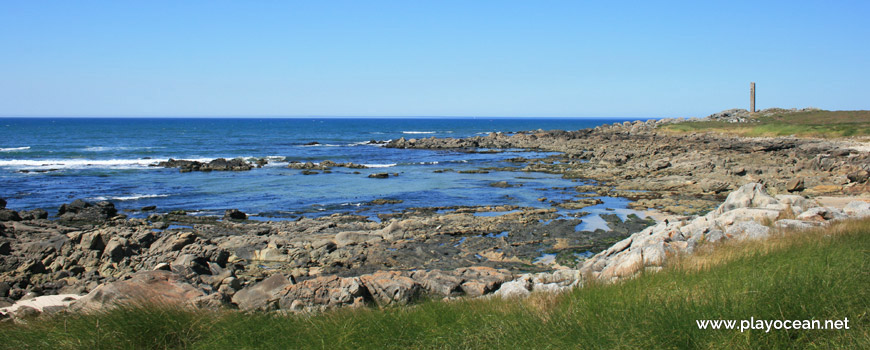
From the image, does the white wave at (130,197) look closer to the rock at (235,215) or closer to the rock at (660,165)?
the rock at (235,215)

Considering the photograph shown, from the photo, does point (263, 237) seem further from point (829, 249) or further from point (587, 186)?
point (587, 186)

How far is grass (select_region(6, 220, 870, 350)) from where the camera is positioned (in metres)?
4.84

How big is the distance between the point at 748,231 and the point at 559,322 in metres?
8.08

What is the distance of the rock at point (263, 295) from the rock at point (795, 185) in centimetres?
2223

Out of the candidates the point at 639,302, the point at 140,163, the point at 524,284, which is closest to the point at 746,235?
the point at 524,284

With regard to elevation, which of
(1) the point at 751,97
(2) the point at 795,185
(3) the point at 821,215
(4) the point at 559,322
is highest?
(1) the point at 751,97

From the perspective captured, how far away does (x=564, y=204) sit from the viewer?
901 inches

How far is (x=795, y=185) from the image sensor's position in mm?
23578

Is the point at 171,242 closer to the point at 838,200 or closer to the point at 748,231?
the point at 748,231

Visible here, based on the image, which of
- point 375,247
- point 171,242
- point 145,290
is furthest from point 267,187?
point 145,290

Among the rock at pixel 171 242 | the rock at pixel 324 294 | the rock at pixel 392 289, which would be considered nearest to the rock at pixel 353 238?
the rock at pixel 171 242

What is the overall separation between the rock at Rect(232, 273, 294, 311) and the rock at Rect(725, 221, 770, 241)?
871 cm

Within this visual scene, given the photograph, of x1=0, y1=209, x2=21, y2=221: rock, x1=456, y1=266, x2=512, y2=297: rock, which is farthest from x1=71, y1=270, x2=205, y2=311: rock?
x1=0, y1=209, x2=21, y2=221: rock

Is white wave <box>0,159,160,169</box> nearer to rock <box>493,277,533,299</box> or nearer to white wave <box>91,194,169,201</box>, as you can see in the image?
white wave <box>91,194,169,201</box>
